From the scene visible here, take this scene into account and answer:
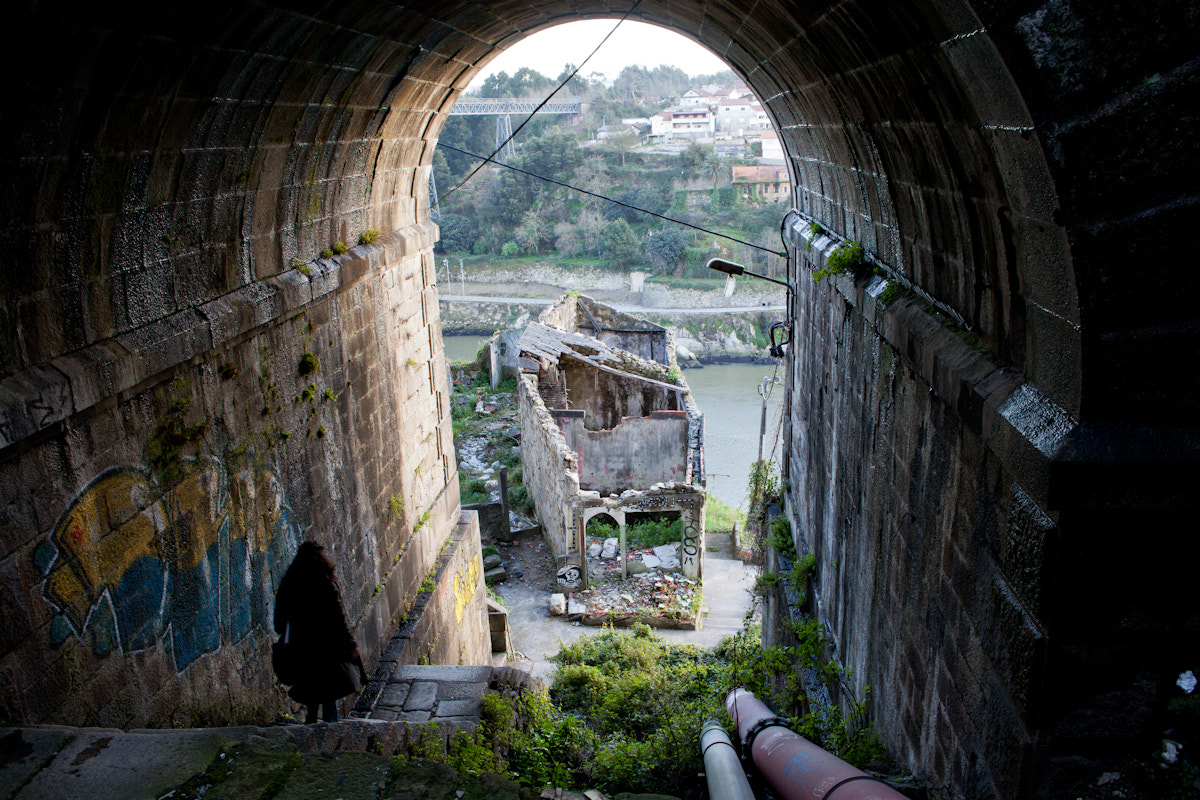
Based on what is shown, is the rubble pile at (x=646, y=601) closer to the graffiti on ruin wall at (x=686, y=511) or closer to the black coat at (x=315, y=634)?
the graffiti on ruin wall at (x=686, y=511)

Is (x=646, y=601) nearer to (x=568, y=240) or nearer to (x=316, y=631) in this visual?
(x=316, y=631)

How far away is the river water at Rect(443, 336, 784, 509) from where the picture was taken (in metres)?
25.5

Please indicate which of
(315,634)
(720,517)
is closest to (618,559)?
(720,517)

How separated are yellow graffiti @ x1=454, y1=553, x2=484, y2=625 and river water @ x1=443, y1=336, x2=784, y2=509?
11.1 m

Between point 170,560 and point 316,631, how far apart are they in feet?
3.04

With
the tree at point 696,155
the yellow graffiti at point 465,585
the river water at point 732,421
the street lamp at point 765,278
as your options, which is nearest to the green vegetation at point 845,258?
the street lamp at point 765,278

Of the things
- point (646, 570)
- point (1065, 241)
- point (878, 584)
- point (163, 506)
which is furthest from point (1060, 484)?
point (646, 570)

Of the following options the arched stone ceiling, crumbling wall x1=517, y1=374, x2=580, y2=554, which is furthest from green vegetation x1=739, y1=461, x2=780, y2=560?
the arched stone ceiling

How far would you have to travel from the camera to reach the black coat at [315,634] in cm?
438

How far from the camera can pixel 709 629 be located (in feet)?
39.1

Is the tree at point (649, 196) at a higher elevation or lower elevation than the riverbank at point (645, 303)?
higher

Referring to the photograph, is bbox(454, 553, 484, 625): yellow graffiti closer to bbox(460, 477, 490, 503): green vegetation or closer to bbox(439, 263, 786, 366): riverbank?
bbox(460, 477, 490, 503): green vegetation

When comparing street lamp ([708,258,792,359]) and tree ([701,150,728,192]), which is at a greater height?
tree ([701,150,728,192])

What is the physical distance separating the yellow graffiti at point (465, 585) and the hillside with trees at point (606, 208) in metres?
43.2
